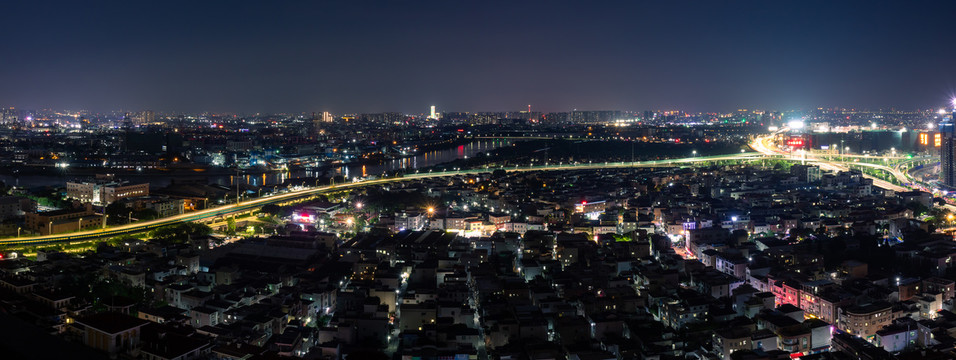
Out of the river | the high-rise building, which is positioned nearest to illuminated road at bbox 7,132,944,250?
the high-rise building

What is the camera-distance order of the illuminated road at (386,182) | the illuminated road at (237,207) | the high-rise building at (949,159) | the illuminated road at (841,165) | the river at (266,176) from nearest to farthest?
the illuminated road at (237,207)
the illuminated road at (386,182)
the high-rise building at (949,159)
the illuminated road at (841,165)
the river at (266,176)

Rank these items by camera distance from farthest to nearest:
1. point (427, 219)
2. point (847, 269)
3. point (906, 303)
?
point (427, 219) → point (847, 269) → point (906, 303)

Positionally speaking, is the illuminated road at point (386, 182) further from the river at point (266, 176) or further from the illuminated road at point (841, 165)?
the river at point (266, 176)

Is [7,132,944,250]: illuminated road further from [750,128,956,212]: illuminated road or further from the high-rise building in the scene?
the high-rise building

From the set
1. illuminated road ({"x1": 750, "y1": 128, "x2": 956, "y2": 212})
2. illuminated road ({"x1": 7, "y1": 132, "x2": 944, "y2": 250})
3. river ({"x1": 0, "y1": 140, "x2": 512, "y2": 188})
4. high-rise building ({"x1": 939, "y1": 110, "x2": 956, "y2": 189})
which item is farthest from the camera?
river ({"x1": 0, "y1": 140, "x2": 512, "y2": 188})

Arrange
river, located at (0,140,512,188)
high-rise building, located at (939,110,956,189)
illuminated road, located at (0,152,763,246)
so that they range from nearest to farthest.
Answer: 1. illuminated road, located at (0,152,763,246)
2. high-rise building, located at (939,110,956,189)
3. river, located at (0,140,512,188)

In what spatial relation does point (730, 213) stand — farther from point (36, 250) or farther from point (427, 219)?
point (36, 250)

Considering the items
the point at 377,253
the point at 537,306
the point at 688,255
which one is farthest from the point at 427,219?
the point at 537,306

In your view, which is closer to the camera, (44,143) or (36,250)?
(36,250)

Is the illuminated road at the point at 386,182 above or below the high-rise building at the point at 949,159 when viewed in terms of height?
below

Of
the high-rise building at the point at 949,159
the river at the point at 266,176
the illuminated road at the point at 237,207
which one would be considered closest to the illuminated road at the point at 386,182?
the illuminated road at the point at 237,207

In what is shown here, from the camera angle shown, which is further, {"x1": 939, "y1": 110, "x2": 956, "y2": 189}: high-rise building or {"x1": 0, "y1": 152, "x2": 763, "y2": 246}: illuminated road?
{"x1": 939, "y1": 110, "x2": 956, "y2": 189}: high-rise building
